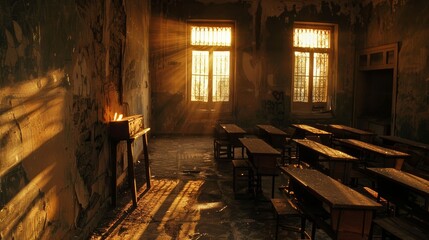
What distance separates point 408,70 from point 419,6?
1.52 m

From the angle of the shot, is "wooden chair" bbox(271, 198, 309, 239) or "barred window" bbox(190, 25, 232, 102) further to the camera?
"barred window" bbox(190, 25, 232, 102)

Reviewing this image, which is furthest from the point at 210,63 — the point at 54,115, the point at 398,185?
the point at 54,115

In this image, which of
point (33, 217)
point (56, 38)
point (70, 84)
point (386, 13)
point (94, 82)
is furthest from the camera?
point (386, 13)

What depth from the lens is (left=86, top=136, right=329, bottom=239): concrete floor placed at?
365cm

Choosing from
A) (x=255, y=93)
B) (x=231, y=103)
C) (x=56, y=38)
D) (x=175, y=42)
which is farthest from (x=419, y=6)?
(x=56, y=38)

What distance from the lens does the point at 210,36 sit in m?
11.1

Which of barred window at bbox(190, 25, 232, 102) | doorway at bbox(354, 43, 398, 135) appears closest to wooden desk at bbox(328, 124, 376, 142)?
doorway at bbox(354, 43, 398, 135)

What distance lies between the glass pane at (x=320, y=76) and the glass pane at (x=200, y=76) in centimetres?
358

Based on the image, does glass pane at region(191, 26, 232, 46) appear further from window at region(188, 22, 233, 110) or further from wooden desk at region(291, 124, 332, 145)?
wooden desk at region(291, 124, 332, 145)

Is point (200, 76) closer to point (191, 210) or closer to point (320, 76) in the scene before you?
point (320, 76)

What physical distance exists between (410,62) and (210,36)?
224 inches

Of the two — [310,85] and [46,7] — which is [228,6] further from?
[46,7]

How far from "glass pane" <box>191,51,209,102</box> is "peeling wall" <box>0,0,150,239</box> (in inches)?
263

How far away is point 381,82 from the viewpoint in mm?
10844
